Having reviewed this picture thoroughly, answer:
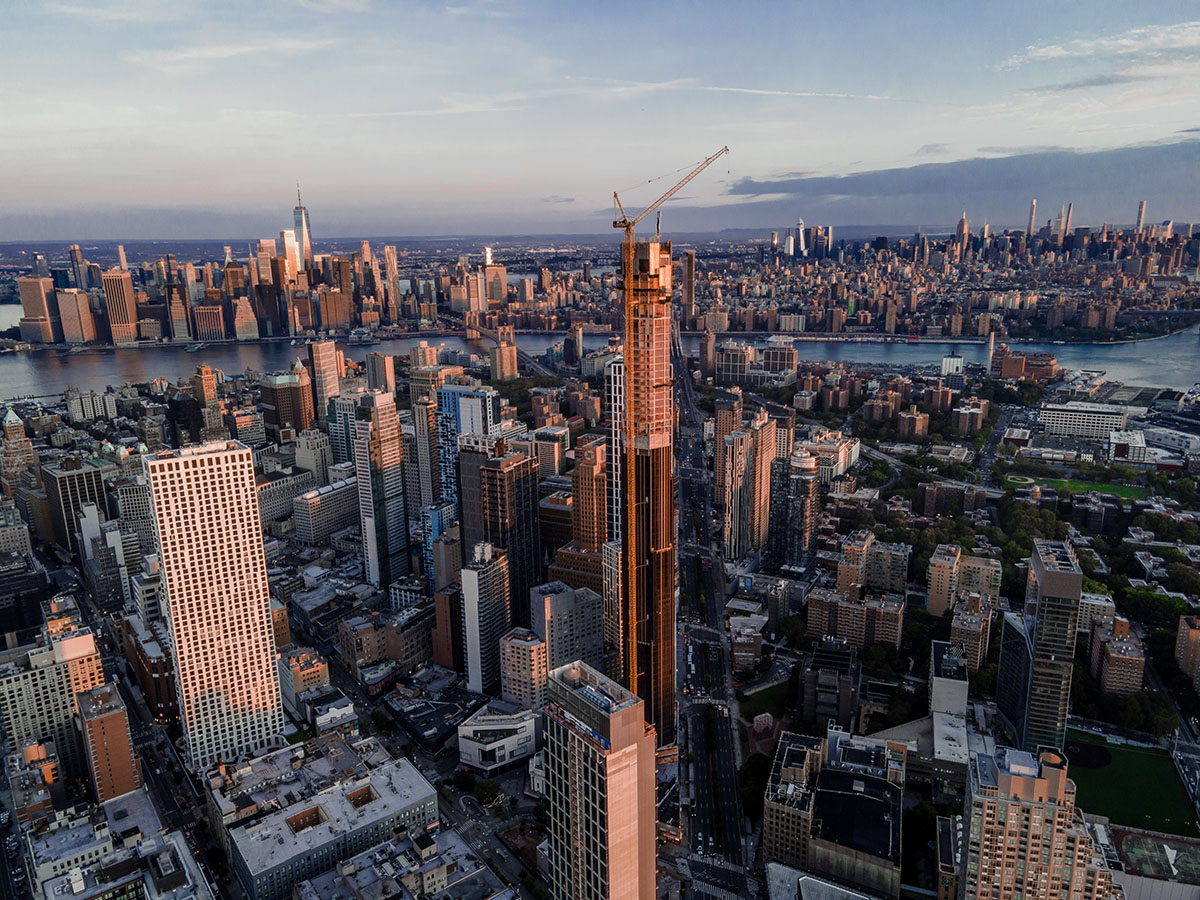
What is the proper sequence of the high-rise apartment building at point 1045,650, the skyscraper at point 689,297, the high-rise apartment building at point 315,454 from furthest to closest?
the skyscraper at point 689,297 → the high-rise apartment building at point 315,454 → the high-rise apartment building at point 1045,650

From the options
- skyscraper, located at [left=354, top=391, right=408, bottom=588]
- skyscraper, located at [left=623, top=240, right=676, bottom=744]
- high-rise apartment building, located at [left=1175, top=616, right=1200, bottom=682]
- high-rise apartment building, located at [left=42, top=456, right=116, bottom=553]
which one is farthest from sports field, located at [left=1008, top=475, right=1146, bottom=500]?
high-rise apartment building, located at [left=42, top=456, right=116, bottom=553]

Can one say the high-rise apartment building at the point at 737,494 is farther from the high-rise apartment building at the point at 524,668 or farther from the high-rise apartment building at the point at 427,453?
the high-rise apartment building at the point at 524,668

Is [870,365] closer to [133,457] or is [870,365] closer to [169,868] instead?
[133,457]

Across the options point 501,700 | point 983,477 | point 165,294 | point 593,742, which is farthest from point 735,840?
point 165,294

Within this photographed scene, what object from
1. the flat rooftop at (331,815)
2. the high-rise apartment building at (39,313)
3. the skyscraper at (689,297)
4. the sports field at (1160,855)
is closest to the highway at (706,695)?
the flat rooftop at (331,815)

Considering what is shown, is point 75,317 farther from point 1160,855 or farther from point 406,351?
point 1160,855

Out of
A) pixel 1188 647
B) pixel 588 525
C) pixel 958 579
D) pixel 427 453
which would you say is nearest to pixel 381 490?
pixel 427 453
